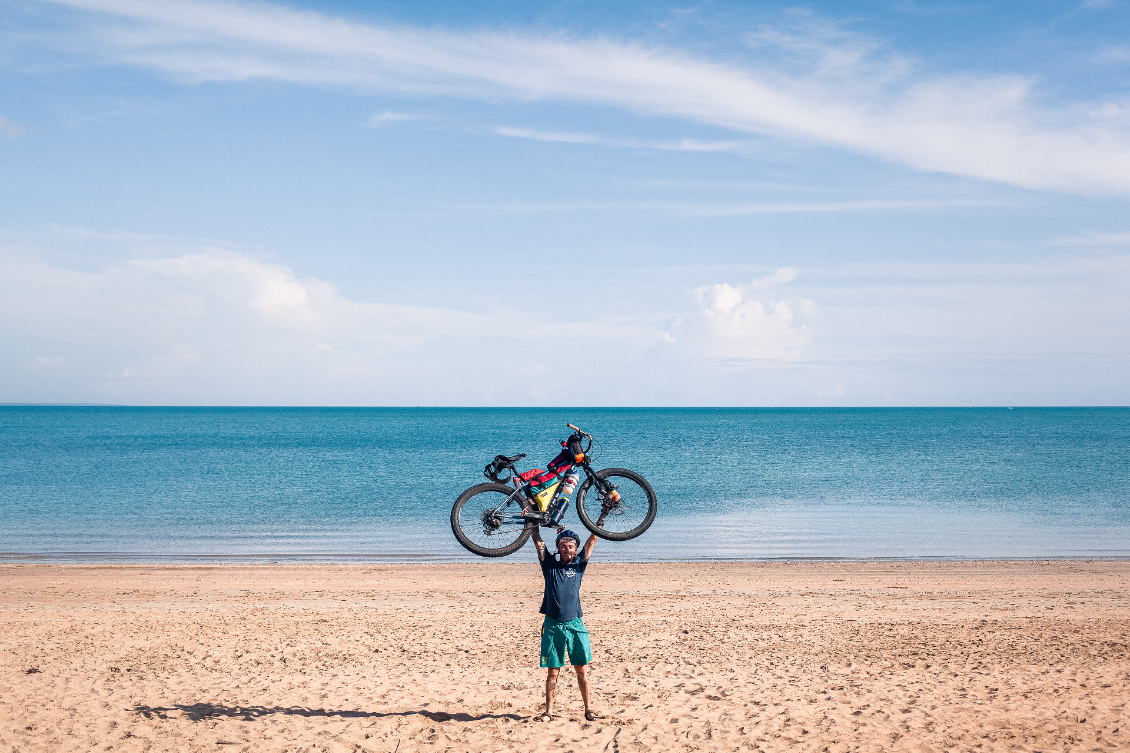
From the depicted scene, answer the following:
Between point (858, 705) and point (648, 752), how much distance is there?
126 inches

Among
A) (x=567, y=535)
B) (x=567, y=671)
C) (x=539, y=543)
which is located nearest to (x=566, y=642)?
(x=567, y=535)

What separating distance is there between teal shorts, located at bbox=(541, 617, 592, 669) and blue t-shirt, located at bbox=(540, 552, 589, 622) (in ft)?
0.57

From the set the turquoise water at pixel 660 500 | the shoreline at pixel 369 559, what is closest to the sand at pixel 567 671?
the shoreline at pixel 369 559

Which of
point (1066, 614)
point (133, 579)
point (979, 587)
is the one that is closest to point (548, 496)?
point (1066, 614)

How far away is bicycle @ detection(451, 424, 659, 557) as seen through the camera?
21.3 ft

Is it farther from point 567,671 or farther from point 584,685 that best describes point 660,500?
point 584,685

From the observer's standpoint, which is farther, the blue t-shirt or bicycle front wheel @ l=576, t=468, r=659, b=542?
the blue t-shirt

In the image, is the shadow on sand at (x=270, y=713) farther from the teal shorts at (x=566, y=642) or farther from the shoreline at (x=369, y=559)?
the shoreline at (x=369, y=559)

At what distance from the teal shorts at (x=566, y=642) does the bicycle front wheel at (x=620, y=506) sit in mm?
3184

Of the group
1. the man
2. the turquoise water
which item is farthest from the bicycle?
the turquoise water

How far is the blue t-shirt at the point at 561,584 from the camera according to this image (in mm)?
9555

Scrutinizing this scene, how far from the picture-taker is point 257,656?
530 inches

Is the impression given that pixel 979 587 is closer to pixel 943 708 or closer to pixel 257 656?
pixel 943 708

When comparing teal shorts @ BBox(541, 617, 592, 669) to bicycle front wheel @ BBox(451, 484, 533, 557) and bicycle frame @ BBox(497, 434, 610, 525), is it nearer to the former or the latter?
bicycle front wheel @ BBox(451, 484, 533, 557)
